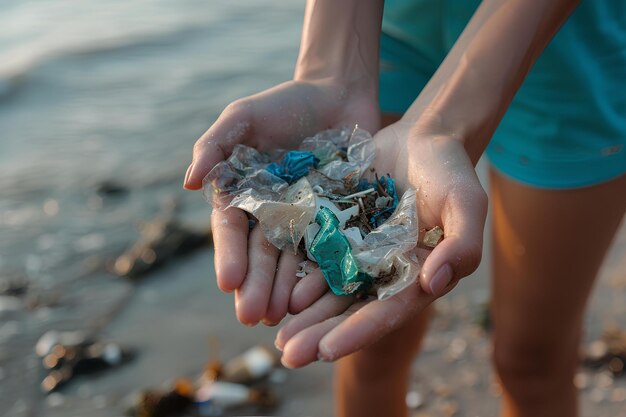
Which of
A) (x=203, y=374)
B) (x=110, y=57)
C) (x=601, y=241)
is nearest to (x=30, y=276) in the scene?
(x=203, y=374)

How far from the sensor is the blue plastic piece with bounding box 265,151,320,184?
237cm

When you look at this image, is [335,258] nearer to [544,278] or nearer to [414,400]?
[544,278]

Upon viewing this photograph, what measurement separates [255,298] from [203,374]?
5.97ft

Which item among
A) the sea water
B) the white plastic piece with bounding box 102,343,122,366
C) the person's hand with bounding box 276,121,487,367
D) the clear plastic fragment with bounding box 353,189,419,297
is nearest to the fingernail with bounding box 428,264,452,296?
the person's hand with bounding box 276,121,487,367

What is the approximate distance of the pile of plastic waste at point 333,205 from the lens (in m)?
1.94

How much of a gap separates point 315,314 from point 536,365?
1125mm

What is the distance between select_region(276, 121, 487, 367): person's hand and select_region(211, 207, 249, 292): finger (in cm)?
17

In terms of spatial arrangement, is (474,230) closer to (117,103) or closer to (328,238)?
(328,238)

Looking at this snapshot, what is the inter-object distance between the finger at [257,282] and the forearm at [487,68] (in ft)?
2.01

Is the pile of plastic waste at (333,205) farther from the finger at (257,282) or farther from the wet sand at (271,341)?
the wet sand at (271,341)

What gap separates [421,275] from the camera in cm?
167

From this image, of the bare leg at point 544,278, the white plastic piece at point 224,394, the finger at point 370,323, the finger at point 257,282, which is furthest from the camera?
the white plastic piece at point 224,394

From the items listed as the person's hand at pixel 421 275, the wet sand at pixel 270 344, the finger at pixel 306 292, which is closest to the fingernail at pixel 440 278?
the person's hand at pixel 421 275

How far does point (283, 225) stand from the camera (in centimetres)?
207
